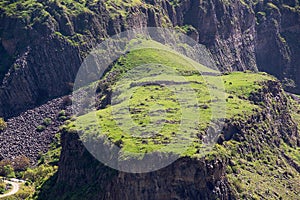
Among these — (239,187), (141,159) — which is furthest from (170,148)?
(239,187)

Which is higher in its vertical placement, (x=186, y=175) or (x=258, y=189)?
(x=186, y=175)

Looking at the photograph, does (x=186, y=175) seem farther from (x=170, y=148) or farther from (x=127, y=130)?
(x=127, y=130)

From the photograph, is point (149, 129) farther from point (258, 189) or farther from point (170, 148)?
point (258, 189)

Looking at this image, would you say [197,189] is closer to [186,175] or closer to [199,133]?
[186,175]

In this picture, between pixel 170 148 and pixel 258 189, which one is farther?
pixel 258 189

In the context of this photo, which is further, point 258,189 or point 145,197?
point 258,189

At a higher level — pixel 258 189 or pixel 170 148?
pixel 170 148

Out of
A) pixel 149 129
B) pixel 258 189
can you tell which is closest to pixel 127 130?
pixel 149 129
